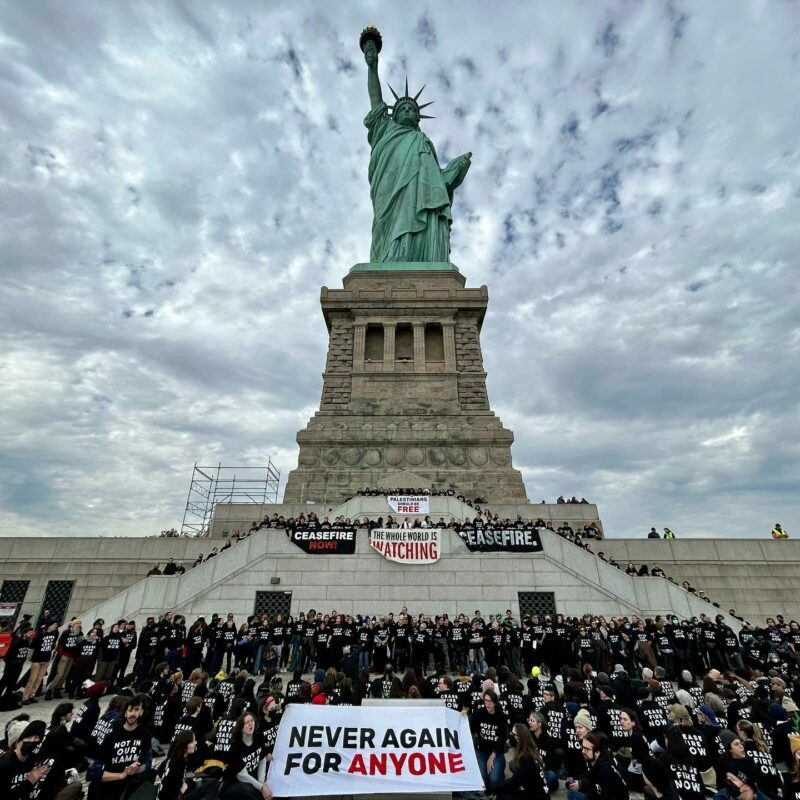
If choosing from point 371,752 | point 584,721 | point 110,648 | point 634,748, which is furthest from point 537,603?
point 110,648

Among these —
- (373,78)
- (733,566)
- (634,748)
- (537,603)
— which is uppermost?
(373,78)

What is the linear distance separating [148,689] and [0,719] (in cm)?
417

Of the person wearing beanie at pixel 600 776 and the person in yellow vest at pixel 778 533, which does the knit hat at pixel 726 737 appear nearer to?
the person wearing beanie at pixel 600 776

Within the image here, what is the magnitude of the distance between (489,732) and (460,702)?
1081 millimetres

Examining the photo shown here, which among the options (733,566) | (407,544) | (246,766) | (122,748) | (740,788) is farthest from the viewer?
(733,566)

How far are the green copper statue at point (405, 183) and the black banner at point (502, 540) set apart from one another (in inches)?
1088

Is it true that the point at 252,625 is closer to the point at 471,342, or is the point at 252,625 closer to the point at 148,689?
the point at 148,689

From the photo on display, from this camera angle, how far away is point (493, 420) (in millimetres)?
33344

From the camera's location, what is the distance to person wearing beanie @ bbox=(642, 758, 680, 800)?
529 cm

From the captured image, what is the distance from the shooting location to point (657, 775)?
17.5 ft

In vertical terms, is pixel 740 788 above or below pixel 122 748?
below

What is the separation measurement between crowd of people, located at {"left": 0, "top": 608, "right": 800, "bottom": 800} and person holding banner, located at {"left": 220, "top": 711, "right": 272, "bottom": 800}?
0.07 ft

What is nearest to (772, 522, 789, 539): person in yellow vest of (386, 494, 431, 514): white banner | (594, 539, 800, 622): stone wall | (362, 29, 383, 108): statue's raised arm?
(594, 539, 800, 622): stone wall

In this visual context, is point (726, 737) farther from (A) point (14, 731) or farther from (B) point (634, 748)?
(A) point (14, 731)
